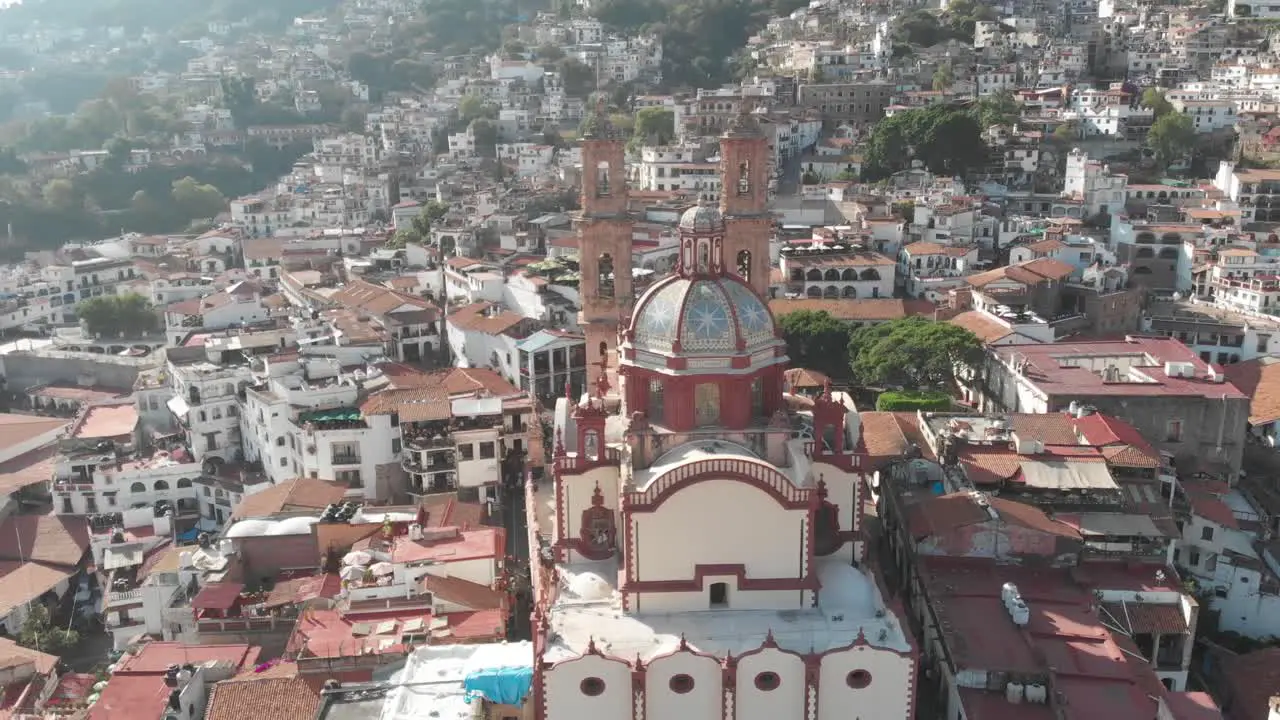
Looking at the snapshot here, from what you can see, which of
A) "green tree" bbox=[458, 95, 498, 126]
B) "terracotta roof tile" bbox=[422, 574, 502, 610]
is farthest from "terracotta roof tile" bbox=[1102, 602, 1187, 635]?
"green tree" bbox=[458, 95, 498, 126]

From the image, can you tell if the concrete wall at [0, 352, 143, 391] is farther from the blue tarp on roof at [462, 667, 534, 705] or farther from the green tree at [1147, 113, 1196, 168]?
the green tree at [1147, 113, 1196, 168]

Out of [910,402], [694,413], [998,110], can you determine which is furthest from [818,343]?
[998,110]

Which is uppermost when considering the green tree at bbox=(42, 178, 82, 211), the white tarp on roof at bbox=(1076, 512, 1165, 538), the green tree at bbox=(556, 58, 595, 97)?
the green tree at bbox=(556, 58, 595, 97)

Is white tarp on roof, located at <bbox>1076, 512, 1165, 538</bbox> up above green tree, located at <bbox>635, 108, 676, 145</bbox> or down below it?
below

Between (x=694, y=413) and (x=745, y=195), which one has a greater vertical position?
(x=745, y=195)

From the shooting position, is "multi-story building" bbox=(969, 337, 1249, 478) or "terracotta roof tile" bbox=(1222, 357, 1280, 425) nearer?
"multi-story building" bbox=(969, 337, 1249, 478)

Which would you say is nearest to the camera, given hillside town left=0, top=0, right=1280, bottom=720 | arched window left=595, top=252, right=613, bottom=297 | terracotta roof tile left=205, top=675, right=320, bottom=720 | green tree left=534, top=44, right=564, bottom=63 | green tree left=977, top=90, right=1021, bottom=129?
hillside town left=0, top=0, right=1280, bottom=720

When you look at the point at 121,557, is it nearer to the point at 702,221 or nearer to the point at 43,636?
the point at 43,636

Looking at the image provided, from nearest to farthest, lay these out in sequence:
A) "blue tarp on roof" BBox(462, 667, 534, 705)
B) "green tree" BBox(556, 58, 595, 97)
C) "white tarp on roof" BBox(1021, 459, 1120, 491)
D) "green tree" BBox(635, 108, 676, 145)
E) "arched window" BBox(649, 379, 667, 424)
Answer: "blue tarp on roof" BBox(462, 667, 534, 705) < "arched window" BBox(649, 379, 667, 424) < "white tarp on roof" BBox(1021, 459, 1120, 491) < "green tree" BBox(635, 108, 676, 145) < "green tree" BBox(556, 58, 595, 97)
